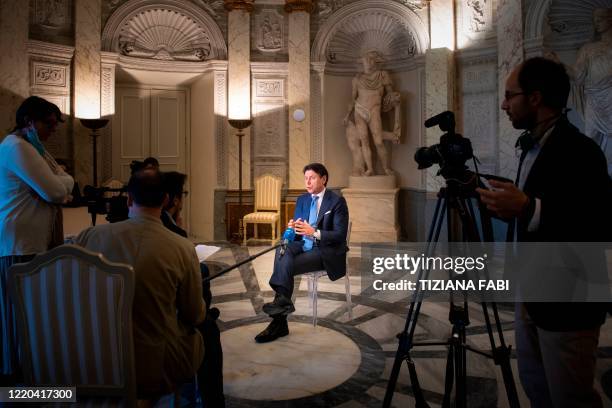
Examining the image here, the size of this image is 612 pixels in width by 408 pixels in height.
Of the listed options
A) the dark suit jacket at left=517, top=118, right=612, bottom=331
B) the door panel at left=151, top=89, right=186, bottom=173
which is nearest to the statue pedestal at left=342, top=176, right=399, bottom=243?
the door panel at left=151, top=89, right=186, bottom=173

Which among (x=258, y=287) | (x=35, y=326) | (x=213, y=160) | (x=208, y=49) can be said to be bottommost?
(x=258, y=287)

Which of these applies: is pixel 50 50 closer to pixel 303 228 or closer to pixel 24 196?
pixel 24 196

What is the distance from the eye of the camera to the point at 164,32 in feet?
24.1

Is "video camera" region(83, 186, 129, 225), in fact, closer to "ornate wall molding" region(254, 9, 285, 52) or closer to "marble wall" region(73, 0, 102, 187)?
"marble wall" region(73, 0, 102, 187)

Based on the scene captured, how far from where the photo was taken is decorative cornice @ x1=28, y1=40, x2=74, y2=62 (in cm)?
615

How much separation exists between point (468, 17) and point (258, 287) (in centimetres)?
477

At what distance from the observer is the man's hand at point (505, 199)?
4.31 feet

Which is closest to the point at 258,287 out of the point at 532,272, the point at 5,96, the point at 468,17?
the point at 532,272

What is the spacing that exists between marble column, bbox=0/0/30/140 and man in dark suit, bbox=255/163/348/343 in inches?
180

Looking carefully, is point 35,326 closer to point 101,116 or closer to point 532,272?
point 532,272

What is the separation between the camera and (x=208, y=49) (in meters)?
7.39

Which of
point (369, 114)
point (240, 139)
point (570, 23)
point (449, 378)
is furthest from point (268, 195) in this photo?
point (449, 378)

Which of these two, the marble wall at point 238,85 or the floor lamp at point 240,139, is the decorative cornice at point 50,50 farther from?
the floor lamp at point 240,139

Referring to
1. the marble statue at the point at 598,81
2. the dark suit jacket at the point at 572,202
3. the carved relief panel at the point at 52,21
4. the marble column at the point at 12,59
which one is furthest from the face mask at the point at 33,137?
the marble statue at the point at 598,81
